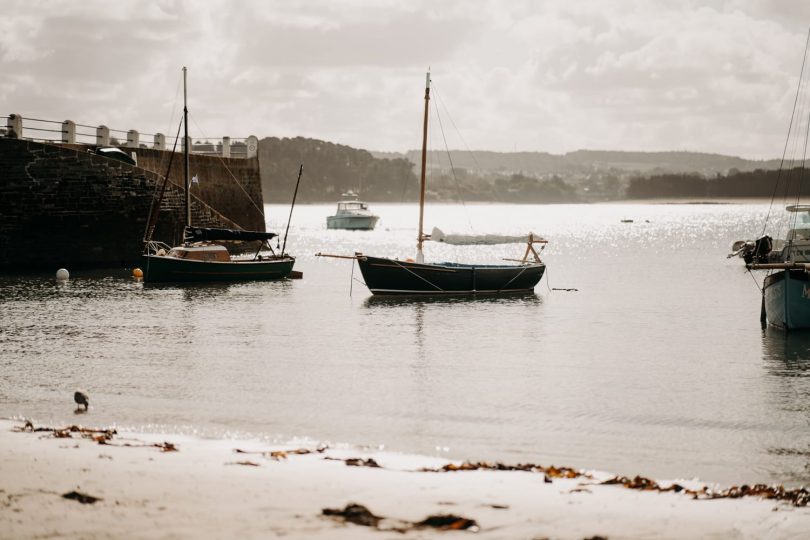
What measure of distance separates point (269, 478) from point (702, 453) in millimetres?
6206

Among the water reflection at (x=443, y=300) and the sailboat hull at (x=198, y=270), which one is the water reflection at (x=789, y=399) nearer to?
the water reflection at (x=443, y=300)

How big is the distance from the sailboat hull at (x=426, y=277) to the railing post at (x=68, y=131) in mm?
18148

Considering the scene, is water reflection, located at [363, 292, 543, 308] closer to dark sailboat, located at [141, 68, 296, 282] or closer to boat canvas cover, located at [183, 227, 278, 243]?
dark sailboat, located at [141, 68, 296, 282]

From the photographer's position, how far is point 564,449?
40.8 feet

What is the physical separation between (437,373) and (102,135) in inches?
1330

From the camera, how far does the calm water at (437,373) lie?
13.0 m

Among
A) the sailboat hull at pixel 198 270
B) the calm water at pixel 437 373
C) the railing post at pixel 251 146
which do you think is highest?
the railing post at pixel 251 146

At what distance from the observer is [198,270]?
40.3 m

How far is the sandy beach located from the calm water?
223cm

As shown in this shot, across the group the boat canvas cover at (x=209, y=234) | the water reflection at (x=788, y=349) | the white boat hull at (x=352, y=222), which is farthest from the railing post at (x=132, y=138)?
the white boat hull at (x=352, y=222)

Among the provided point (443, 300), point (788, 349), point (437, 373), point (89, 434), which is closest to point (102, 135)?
point (443, 300)

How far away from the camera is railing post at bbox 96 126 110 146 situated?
1864 inches

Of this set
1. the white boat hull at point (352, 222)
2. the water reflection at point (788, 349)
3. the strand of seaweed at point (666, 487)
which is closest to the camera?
the strand of seaweed at point (666, 487)

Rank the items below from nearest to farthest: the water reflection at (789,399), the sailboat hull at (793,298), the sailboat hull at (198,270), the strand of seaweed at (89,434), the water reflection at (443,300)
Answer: the strand of seaweed at (89,434) → the water reflection at (789,399) → the sailboat hull at (793,298) → the water reflection at (443,300) → the sailboat hull at (198,270)
